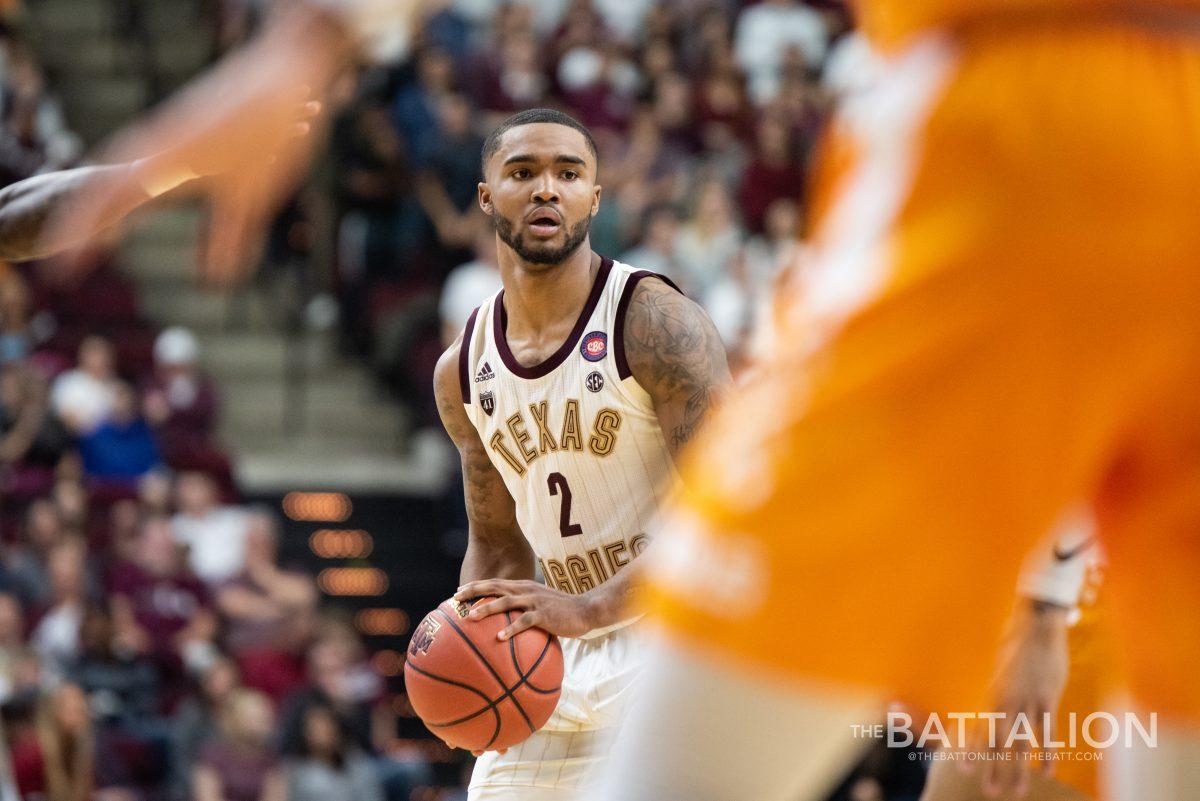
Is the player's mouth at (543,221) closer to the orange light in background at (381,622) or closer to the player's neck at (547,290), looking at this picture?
the player's neck at (547,290)

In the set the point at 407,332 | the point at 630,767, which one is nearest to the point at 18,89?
the point at 407,332

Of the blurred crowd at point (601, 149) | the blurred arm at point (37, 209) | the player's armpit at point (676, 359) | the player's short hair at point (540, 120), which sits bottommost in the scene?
the blurred arm at point (37, 209)

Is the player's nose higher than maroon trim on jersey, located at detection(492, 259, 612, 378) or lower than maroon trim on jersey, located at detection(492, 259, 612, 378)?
higher

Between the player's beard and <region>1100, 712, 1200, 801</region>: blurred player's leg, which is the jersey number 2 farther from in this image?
<region>1100, 712, 1200, 801</region>: blurred player's leg

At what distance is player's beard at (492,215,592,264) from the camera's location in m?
4.57

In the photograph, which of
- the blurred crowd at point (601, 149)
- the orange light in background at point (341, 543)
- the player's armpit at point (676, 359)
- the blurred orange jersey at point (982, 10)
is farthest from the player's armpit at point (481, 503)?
the orange light in background at point (341, 543)

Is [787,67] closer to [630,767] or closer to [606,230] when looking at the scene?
[606,230]

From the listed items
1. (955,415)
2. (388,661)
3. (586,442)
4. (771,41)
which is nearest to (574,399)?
(586,442)

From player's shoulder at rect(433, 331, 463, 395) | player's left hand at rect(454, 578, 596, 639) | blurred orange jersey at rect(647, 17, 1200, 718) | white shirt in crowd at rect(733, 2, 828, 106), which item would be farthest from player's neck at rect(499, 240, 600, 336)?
white shirt in crowd at rect(733, 2, 828, 106)

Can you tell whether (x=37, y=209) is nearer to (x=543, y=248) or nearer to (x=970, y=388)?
(x=543, y=248)

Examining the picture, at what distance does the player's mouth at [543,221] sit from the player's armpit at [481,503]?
1.67 feet

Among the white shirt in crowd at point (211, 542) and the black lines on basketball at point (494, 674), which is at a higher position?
the white shirt in crowd at point (211, 542)

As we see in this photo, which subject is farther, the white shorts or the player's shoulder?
the player's shoulder

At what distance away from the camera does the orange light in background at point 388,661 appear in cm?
1191
